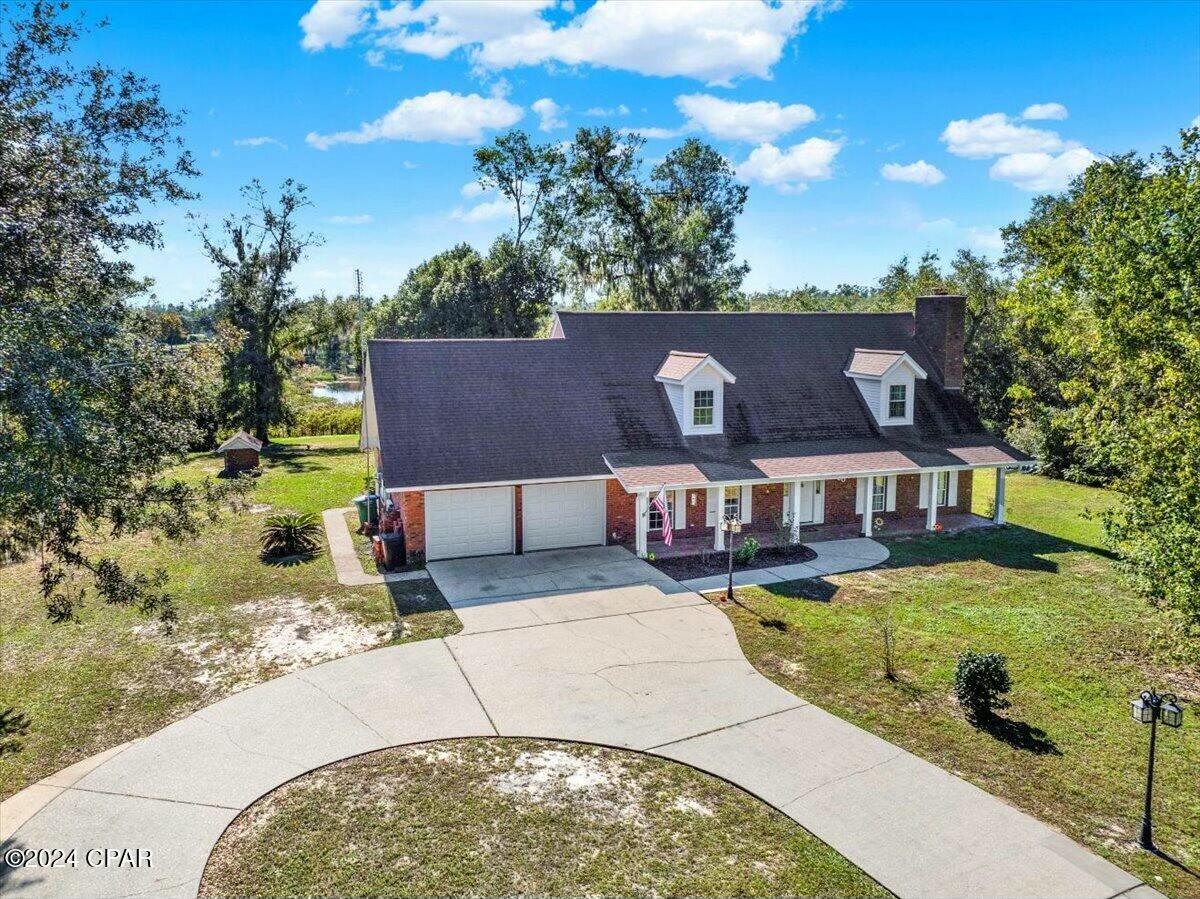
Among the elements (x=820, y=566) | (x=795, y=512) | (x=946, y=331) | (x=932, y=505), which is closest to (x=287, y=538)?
(x=795, y=512)

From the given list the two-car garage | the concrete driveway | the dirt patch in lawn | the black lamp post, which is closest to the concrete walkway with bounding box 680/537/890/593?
the dirt patch in lawn

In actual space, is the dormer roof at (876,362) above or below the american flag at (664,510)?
above

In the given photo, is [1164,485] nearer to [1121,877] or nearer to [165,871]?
[1121,877]

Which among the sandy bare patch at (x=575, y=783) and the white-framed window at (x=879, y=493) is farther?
the white-framed window at (x=879, y=493)

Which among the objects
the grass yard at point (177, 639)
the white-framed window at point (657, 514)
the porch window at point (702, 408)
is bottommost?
the grass yard at point (177, 639)

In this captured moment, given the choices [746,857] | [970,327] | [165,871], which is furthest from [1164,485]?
[970,327]

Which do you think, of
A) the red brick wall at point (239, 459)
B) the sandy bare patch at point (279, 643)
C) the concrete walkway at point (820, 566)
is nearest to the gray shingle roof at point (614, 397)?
the concrete walkway at point (820, 566)

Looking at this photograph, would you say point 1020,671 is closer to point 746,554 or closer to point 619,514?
point 746,554

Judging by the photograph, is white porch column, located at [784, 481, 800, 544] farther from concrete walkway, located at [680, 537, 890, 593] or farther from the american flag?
the american flag

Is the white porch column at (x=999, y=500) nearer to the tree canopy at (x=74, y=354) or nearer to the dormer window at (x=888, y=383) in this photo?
the dormer window at (x=888, y=383)
